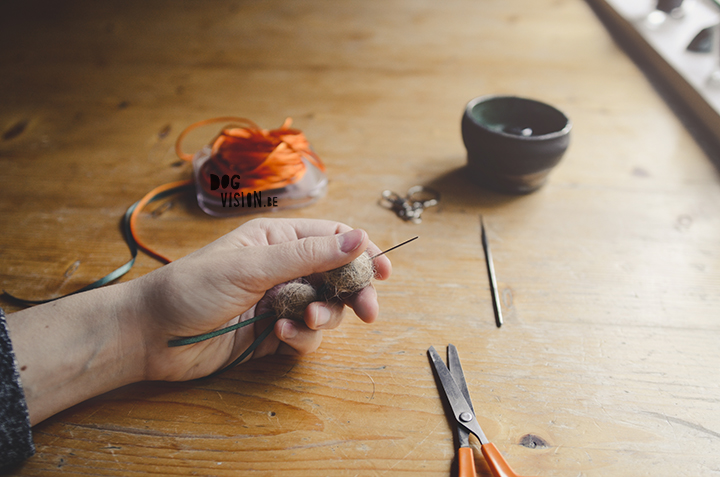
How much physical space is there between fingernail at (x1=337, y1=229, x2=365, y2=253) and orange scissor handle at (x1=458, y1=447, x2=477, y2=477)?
268 mm

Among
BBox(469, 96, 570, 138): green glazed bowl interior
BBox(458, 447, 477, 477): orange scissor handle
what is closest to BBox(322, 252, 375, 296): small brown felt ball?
BBox(458, 447, 477, 477): orange scissor handle

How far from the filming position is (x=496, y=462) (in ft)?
1.66

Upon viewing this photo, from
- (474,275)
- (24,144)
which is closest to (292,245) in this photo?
(474,275)

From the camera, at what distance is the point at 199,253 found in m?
0.59

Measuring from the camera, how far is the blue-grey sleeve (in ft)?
1.62

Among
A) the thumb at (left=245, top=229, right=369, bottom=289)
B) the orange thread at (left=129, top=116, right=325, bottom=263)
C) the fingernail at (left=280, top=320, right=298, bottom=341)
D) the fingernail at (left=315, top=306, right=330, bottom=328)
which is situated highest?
the thumb at (left=245, top=229, right=369, bottom=289)

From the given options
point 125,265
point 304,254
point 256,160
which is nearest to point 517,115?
point 256,160

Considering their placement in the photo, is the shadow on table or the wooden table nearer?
the wooden table

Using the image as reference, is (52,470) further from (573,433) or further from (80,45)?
(80,45)

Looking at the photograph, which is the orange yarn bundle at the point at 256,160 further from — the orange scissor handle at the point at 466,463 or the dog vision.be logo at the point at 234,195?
the orange scissor handle at the point at 466,463

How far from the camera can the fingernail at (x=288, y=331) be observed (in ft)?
1.89

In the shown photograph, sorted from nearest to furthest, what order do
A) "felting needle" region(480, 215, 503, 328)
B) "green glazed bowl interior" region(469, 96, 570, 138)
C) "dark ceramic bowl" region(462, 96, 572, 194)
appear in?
"felting needle" region(480, 215, 503, 328)
"dark ceramic bowl" region(462, 96, 572, 194)
"green glazed bowl interior" region(469, 96, 570, 138)

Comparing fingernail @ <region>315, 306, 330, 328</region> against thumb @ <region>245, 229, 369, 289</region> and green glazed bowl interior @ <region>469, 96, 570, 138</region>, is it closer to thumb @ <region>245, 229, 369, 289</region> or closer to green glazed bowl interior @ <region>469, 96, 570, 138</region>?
thumb @ <region>245, 229, 369, 289</region>

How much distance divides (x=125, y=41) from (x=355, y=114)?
3.29 ft
